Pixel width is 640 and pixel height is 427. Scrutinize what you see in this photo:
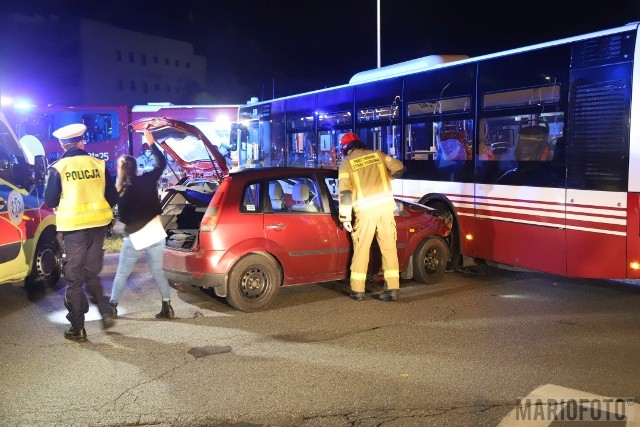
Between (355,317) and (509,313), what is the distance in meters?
1.69

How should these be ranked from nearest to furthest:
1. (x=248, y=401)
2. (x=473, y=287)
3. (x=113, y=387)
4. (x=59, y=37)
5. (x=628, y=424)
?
(x=628, y=424) → (x=248, y=401) → (x=113, y=387) → (x=473, y=287) → (x=59, y=37)

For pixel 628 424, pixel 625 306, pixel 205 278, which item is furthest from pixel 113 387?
pixel 625 306

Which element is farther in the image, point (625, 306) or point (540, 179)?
point (540, 179)

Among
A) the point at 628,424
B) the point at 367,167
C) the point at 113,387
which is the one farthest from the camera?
the point at 367,167

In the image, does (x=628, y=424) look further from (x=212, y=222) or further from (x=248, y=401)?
(x=212, y=222)

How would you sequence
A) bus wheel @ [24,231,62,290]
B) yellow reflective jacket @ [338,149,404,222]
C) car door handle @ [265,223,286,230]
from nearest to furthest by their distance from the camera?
car door handle @ [265,223,286,230] → yellow reflective jacket @ [338,149,404,222] → bus wheel @ [24,231,62,290]

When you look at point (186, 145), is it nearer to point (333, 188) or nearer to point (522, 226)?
point (333, 188)

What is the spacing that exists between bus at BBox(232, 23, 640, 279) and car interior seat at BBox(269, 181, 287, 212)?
298 centimetres

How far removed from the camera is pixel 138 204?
6.71m

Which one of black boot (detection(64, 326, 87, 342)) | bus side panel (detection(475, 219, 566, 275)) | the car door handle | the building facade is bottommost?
black boot (detection(64, 326, 87, 342))

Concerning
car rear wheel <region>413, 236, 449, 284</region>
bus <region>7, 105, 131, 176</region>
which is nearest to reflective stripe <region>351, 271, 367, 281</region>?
car rear wheel <region>413, 236, 449, 284</region>

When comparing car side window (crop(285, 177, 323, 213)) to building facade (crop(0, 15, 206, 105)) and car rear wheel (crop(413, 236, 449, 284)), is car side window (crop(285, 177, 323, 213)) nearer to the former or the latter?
car rear wheel (crop(413, 236, 449, 284))

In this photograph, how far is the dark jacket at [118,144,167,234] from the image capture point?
669cm

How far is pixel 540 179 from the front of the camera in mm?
7777
